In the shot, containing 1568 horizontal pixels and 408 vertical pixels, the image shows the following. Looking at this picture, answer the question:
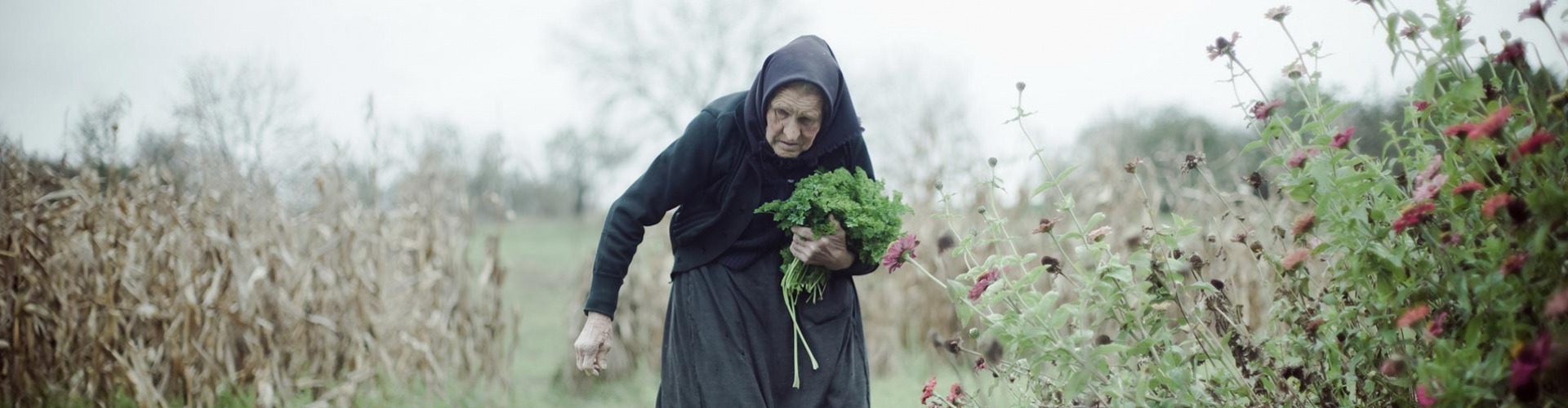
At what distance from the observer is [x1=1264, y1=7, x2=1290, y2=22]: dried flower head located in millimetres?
2262

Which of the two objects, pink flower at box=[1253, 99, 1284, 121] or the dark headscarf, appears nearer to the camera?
pink flower at box=[1253, 99, 1284, 121]

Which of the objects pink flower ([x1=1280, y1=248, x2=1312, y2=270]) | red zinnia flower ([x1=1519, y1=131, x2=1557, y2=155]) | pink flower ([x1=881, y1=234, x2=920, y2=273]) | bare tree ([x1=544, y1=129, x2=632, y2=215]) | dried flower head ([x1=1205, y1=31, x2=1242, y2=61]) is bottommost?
pink flower ([x1=1280, y1=248, x2=1312, y2=270])

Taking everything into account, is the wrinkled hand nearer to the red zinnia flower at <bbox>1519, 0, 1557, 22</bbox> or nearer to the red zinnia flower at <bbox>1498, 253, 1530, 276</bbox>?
the red zinnia flower at <bbox>1498, 253, 1530, 276</bbox>

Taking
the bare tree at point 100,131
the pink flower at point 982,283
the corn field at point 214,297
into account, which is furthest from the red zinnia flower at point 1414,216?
the bare tree at point 100,131

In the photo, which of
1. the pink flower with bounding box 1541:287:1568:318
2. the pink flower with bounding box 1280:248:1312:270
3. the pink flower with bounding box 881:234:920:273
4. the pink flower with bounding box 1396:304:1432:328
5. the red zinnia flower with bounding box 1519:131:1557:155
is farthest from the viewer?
the pink flower with bounding box 881:234:920:273

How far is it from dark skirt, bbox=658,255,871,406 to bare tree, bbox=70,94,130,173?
3843 mm

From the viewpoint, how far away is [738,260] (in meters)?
2.78

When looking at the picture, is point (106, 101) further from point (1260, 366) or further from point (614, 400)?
point (1260, 366)

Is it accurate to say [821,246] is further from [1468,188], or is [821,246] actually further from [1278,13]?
[1468,188]

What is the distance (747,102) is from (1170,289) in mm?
1251

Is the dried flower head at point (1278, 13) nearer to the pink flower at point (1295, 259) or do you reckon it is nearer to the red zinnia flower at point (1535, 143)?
the pink flower at point (1295, 259)

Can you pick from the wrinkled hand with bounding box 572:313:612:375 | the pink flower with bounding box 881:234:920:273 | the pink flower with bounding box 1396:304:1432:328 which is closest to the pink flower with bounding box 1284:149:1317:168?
the pink flower with bounding box 1396:304:1432:328

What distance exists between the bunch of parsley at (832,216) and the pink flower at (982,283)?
40 cm

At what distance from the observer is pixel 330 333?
5762 millimetres
